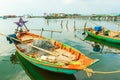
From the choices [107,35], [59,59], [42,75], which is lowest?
[42,75]

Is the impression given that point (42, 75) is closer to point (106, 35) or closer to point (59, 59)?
point (59, 59)

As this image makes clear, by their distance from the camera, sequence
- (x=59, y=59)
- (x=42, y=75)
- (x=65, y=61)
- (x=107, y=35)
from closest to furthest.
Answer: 1. (x=65, y=61)
2. (x=59, y=59)
3. (x=42, y=75)
4. (x=107, y=35)

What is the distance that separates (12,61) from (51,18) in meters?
76.2

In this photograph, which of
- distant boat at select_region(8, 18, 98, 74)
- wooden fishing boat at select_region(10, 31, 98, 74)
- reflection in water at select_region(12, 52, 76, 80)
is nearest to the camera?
wooden fishing boat at select_region(10, 31, 98, 74)

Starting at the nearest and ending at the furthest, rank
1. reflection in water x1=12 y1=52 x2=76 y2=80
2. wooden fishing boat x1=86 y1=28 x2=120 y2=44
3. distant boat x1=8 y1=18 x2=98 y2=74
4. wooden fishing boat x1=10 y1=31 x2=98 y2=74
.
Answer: wooden fishing boat x1=10 y1=31 x2=98 y2=74 < distant boat x1=8 y1=18 x2=98 y2=74 < reflection in water x1=12 y1=52 x2=76 y2=80 < wooden fishing boat x1=86 y1=28 x2=120 y2=44

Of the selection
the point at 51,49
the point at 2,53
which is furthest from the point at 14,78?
the point at 2,53

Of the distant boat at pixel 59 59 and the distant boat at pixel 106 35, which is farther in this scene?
the distant boat at pixel 106 35

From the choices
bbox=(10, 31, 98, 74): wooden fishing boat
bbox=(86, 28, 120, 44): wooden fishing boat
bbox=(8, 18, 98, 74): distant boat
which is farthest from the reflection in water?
bbox=(86, 28, 120, 44): wooden fishing boat

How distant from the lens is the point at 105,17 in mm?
70750

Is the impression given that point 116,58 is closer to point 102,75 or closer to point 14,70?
point 102,75

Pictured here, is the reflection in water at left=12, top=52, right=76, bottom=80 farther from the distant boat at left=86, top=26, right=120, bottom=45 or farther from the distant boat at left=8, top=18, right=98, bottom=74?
the distant boat at left=86, top=26, right=120, bottom=45

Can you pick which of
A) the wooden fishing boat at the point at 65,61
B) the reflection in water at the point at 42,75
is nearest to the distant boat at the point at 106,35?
A: the wooden fishing boat at the point at 65,61

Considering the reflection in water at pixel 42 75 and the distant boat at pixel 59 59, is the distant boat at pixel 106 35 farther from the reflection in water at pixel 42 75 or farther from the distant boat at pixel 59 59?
the reflection in water at pixel 42 75

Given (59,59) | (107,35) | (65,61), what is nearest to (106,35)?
(107,35)
